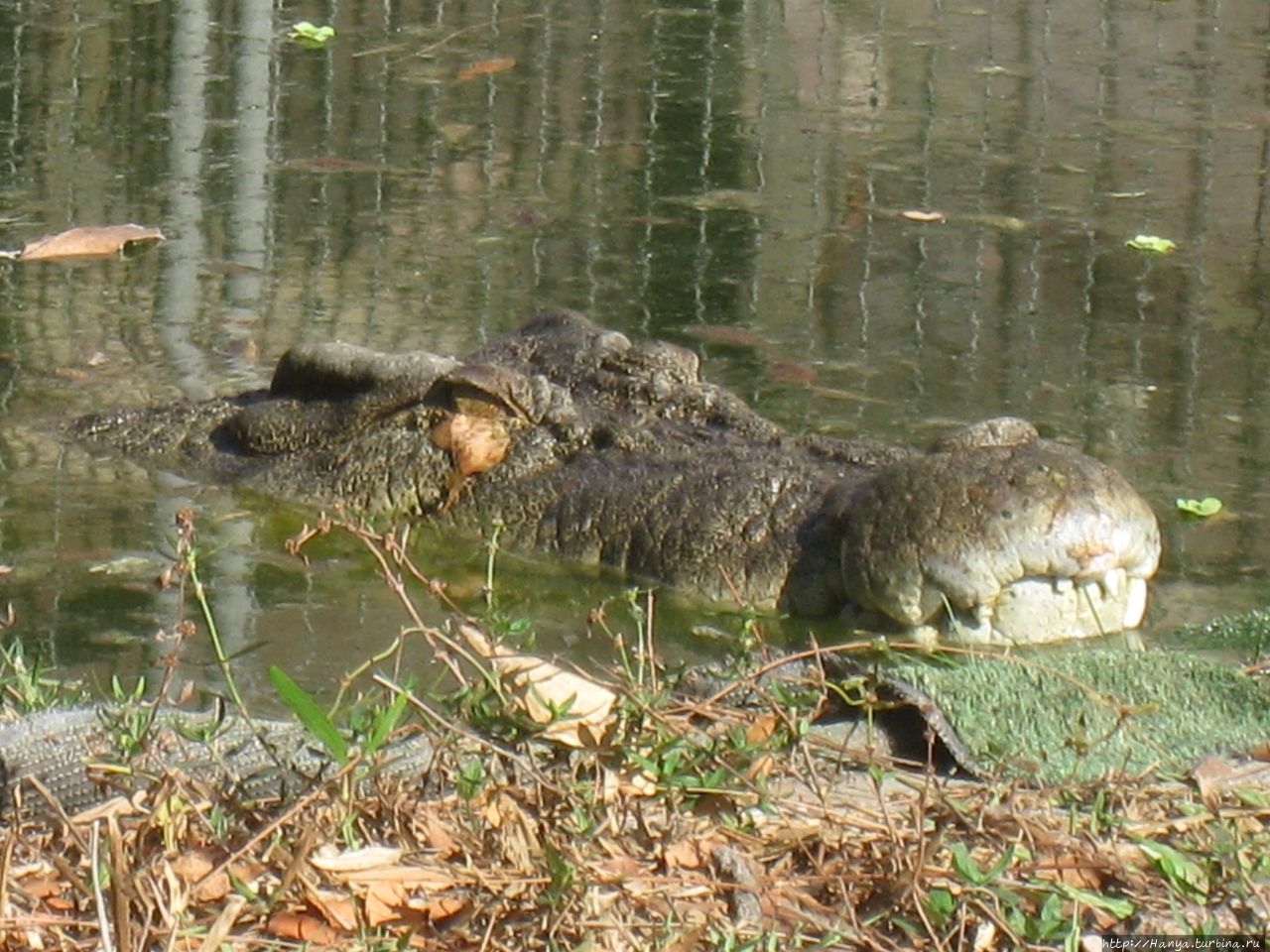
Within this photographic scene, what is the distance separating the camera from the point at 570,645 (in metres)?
4.41

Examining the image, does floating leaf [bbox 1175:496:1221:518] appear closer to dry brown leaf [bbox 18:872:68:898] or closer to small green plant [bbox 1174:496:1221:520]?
small green plant [bbox 1174:496:1221:520]

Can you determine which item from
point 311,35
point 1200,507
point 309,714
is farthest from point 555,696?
point 311,35

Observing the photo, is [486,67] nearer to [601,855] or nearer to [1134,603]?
[1134,603]

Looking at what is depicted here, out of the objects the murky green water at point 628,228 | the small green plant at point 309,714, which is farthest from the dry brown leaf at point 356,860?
the murky green water at point 628,228

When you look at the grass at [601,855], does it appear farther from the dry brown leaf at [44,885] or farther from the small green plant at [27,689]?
the small green plant at [27,689]

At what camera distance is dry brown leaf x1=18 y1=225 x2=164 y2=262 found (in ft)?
22.5

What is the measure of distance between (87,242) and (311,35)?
2.87 meters

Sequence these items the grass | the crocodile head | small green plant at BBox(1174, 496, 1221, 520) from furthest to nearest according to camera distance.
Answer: small green plant at BBox(1174, 496, 1221, 520)
the crocodile head
the grass

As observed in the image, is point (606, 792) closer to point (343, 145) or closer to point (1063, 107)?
point (343, 145)

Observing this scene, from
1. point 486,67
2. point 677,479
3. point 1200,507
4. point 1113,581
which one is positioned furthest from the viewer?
point 486,67

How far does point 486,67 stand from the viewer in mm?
9180

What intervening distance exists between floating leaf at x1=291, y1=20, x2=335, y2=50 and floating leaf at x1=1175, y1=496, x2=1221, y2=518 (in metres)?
5.41

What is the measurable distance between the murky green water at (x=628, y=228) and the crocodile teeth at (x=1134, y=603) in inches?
14.8

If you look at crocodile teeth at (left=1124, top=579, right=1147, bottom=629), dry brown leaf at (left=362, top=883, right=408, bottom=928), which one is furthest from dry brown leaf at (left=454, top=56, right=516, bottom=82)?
dry brown leaf at (left=362, top=883, right=408, bottom=928)
